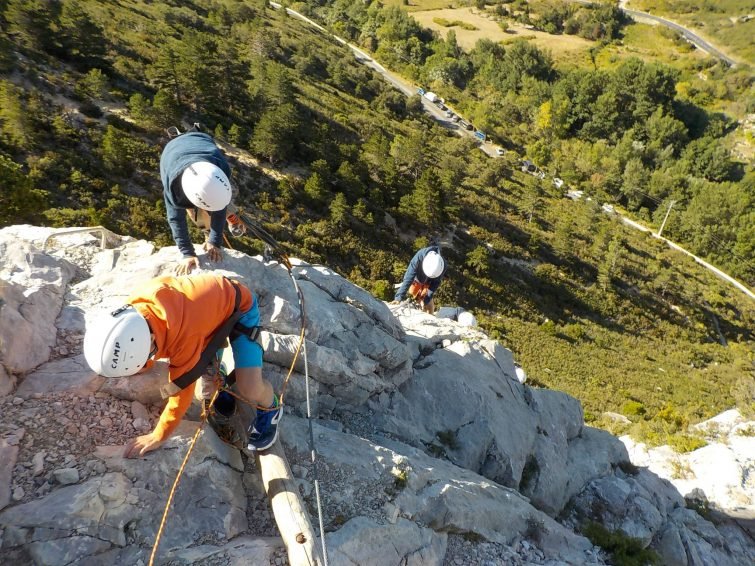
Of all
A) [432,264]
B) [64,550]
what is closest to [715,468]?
[432,264]

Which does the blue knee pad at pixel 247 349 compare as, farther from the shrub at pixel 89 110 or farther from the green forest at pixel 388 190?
the shrub at pixel 89 110

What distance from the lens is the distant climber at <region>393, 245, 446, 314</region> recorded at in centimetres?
1135

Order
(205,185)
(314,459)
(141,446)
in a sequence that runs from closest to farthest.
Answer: (141,446)
(314,459)
(205,185)

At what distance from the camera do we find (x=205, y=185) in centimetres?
527

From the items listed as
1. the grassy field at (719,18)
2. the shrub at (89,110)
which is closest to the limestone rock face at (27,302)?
the shrub at (89,110)

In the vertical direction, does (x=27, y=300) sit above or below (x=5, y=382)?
above

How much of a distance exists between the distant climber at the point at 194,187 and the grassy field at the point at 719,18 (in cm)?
15790

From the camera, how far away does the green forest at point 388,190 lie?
23766 millimetres

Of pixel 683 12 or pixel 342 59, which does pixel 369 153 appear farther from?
pixel 683 12

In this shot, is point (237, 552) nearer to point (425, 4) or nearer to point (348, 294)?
point (348, 294)

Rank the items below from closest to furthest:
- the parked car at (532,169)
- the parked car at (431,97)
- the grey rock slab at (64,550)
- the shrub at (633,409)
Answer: the grey rock slab at (64,550)
the shrub at (633,409)
the parked car at (532,169)
the parked car at (431,97)

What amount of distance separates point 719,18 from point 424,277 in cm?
18256

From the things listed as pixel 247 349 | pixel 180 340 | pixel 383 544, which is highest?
pixel 180 340

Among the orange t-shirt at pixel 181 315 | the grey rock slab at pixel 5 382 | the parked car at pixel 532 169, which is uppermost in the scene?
the orange t-shirt at pixel 181 315
